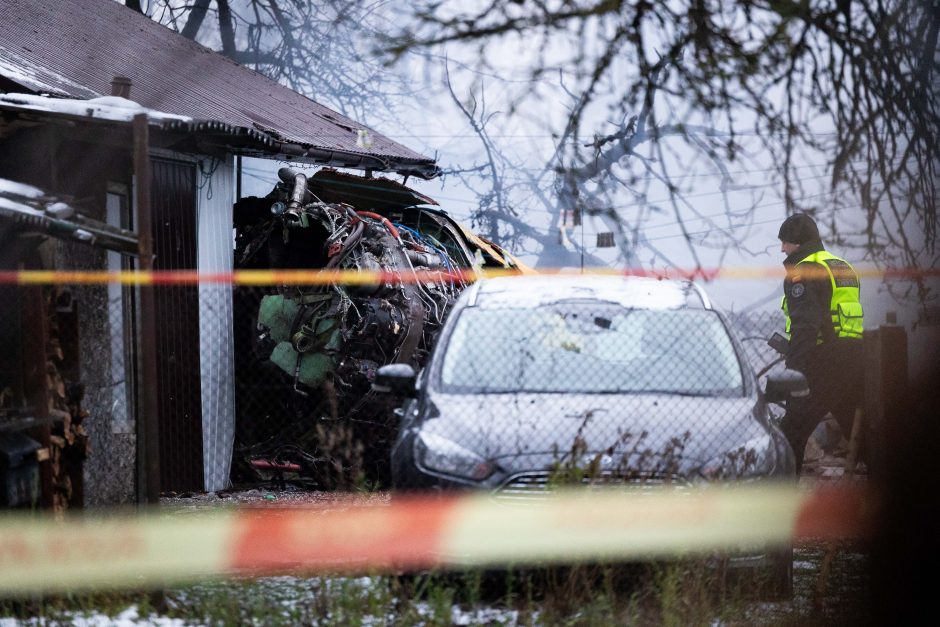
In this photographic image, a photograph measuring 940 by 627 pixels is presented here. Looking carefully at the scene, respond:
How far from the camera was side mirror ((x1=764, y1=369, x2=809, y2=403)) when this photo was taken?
21.1 ft

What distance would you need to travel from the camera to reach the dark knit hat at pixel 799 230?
7.94m

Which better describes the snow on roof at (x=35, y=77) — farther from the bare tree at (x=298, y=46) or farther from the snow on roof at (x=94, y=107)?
the bare tree at (x=298, y=46)

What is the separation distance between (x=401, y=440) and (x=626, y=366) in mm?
1348

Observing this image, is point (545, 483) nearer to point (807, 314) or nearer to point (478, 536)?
point (478, 536)

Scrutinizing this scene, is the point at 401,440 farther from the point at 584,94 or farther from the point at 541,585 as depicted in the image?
the point at 584,94

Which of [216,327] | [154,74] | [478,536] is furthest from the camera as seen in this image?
[154,74]

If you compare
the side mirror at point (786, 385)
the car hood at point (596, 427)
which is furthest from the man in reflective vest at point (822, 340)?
the car hood at point (596, 427)

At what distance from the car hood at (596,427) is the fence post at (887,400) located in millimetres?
652

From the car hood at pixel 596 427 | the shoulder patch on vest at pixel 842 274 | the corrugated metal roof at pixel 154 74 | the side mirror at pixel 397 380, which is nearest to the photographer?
the car hood at pixel 596 427

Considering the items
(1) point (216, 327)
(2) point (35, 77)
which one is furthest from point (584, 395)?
(1) point (216, 327)

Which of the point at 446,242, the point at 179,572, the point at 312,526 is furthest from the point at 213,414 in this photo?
the point at 179,572

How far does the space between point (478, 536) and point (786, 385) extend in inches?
76.0

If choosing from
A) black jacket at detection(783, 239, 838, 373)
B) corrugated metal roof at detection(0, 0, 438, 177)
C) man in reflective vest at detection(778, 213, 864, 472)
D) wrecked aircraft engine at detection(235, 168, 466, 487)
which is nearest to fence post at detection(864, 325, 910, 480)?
man in reflective vest at detection(778, 213, 864, 472)

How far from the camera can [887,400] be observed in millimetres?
6758
